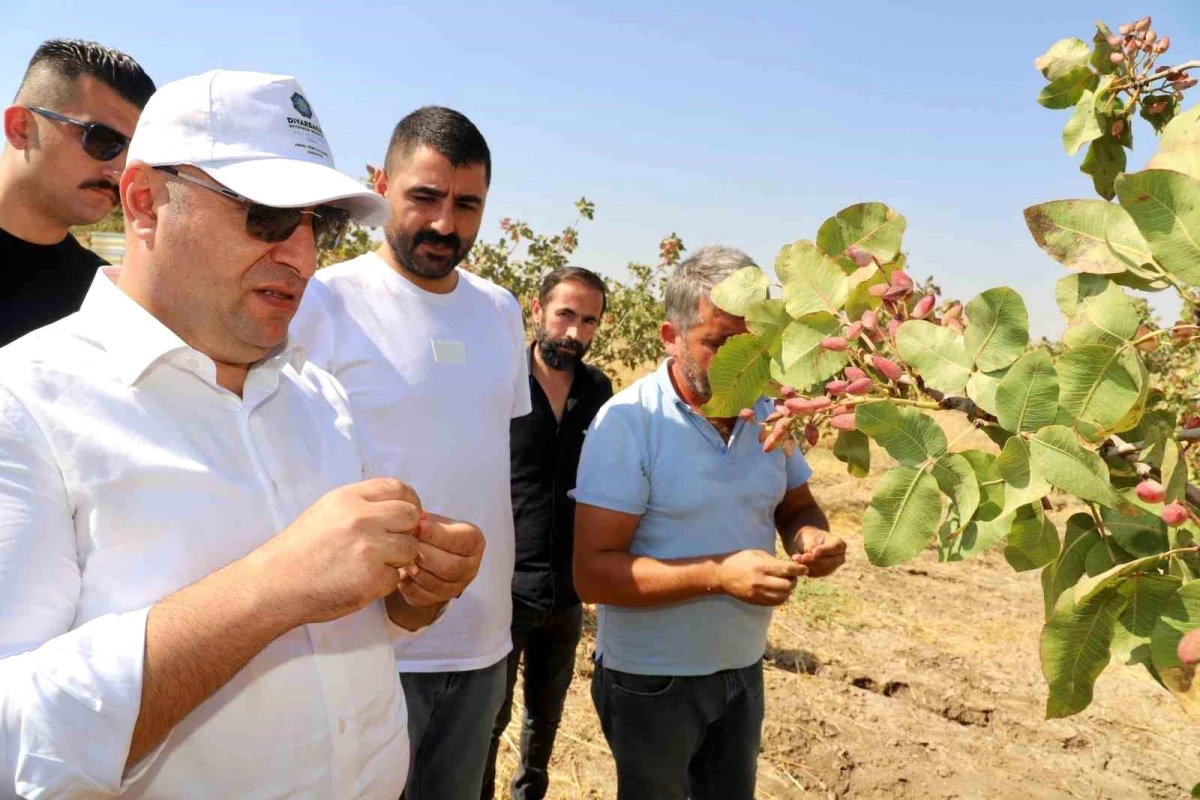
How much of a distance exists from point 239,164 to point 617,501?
4.32 feet

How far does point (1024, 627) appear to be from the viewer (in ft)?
20.3

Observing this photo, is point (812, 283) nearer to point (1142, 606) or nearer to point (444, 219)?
point (1142, 606)

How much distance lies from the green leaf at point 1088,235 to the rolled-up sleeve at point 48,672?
112 centimetres

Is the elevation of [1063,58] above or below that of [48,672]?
above

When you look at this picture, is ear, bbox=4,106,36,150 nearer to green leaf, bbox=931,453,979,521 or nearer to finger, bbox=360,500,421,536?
finger, bbox=360,500,421,536

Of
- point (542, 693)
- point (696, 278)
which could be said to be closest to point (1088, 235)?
point (696, 278)

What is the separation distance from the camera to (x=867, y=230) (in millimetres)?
1304

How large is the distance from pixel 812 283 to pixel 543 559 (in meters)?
2.25

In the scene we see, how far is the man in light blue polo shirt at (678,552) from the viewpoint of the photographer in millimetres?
2283

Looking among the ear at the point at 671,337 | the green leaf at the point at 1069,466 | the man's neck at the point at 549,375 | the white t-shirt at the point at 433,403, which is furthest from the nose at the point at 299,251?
the man's neck at the point at 549,375

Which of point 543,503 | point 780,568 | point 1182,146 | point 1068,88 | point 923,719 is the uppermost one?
point 1068,88

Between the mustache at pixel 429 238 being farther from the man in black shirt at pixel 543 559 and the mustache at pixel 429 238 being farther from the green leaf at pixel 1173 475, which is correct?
the green leaf at pixel 1173 475

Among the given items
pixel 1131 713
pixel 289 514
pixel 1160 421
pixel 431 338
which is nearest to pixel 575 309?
pixel 431 338

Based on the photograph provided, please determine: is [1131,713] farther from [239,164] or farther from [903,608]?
[239,164]
